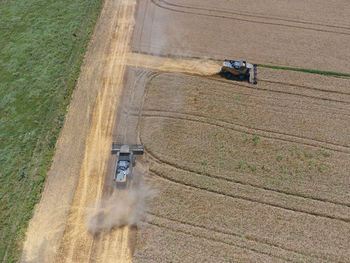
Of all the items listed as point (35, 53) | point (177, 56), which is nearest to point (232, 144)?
point (177, 56)

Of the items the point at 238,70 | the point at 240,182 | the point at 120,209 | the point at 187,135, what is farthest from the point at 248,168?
the point at 120,209

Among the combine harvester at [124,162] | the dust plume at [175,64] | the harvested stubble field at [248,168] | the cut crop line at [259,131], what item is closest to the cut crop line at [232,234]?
the harvested stubble field at [248,168]

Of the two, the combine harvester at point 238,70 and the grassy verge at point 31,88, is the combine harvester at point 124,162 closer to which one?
the grassy verge at point 31,88

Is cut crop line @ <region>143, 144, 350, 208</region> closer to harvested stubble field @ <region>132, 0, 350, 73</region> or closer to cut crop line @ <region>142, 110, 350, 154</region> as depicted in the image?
cut crop line @ <region>142, 110, 350, 154</region>

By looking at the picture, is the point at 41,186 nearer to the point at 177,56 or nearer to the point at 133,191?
the point at 133,191

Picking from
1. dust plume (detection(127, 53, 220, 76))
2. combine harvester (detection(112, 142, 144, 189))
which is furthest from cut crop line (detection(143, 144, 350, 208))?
dust plume (detection(127, 53, 220, 76))
